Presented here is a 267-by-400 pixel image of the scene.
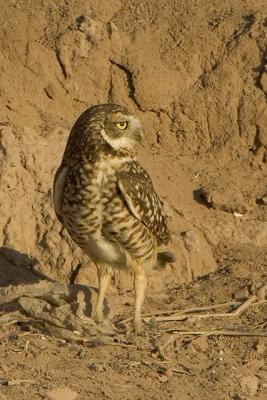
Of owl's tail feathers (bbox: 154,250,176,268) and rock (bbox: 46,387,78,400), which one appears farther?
owl's tail feathers (bbox: 154,250,176,268)

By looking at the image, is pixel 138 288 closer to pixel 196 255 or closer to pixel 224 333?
pixel 224 333

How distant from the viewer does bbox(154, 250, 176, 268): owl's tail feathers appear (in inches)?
325

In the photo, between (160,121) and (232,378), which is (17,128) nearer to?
(160,121)

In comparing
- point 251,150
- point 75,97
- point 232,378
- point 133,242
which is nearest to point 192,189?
point 251,150

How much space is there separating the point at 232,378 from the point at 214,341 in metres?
0.70

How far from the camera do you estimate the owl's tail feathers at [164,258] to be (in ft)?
→ 27.1

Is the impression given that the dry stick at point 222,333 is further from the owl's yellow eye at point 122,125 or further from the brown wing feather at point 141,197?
the owl's yellow eye at point 122,125

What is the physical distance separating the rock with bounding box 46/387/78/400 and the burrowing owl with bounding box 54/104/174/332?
55.1 inches

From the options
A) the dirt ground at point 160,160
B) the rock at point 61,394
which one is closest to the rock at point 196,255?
the dirt ground at point 160,160

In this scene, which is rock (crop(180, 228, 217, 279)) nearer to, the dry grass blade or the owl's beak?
the dry grass blade

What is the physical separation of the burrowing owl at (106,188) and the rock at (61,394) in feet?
4.59

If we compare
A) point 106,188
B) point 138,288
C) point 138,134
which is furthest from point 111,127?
point 138,288

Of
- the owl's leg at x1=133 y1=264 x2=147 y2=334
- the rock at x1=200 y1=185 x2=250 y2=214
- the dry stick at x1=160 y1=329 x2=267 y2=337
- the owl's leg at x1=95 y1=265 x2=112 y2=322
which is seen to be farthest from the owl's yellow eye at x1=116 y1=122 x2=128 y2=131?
the rock at x1=200 y1=185 x2=250 y2=214

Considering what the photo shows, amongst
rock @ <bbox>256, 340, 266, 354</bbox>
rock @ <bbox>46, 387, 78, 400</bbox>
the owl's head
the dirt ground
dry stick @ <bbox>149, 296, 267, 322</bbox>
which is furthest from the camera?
dry stick @ <bbox>149, 296, 267, 322</bbox>
